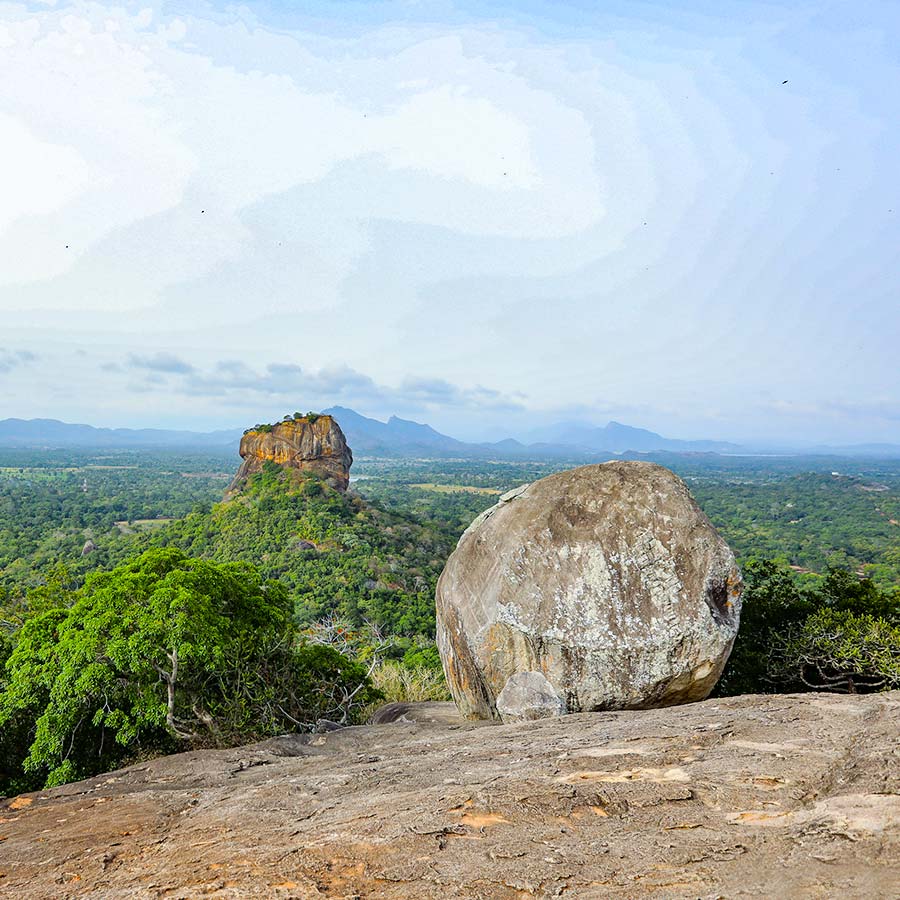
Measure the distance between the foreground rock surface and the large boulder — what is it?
1.37 metres

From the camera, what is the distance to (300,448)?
45062 millimetres

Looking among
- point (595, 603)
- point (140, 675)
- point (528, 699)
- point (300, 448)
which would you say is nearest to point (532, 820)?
point (528, 699)

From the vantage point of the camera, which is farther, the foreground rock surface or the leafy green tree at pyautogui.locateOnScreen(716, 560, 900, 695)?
the leafy green tree at pyautogui.locateOnScreen(716, 560, 900, 695)

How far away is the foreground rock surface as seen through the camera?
3.15 m

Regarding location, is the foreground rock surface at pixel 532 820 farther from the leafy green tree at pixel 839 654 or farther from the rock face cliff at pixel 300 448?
the rock face cliff at pixel 300 448

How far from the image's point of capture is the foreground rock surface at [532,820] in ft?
10.3

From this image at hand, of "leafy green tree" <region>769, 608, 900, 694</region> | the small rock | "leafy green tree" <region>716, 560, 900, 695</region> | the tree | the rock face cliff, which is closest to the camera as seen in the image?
the small rock

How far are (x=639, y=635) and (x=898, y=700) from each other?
8.86ft

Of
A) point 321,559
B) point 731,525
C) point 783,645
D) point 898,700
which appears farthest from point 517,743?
point 731,525

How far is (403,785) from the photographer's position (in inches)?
190

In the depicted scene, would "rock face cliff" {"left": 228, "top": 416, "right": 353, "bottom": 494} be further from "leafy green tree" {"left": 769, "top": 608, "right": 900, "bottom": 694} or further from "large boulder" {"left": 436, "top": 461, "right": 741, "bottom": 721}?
"leafy green tree" {"left": 769, "top": 608, "right": 900, "bottom": 694}

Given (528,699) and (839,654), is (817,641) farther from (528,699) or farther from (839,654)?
(528,699)

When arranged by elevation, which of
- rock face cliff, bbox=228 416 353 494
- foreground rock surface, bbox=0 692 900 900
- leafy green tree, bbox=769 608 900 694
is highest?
rock face cliff, bbox=228 416 353 494

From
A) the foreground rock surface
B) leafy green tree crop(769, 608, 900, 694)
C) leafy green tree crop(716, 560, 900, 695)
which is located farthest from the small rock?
leafy green tree crop(769, 608, 900, 694)
